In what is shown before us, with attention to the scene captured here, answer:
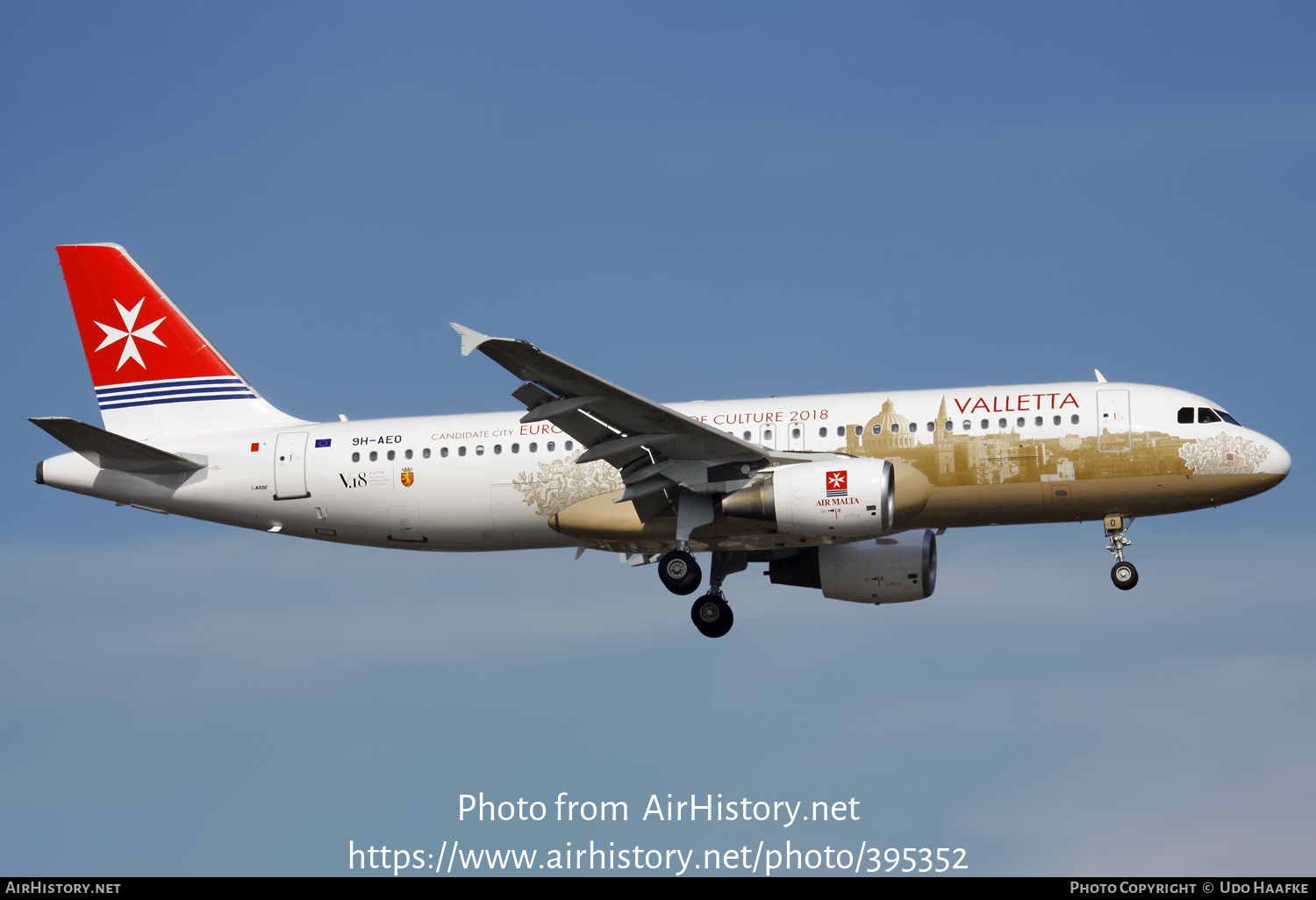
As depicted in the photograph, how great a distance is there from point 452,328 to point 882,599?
48.3 feet

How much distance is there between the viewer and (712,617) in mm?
36969

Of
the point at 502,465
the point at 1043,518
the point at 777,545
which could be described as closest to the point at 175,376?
the point at 502,465

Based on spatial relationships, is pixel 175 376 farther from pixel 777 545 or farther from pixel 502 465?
pixel 777 545

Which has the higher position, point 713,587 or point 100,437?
point 100,437

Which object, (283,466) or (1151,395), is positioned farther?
(283,466)

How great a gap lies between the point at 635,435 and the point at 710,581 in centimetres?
557

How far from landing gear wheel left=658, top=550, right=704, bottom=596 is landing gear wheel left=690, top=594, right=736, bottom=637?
3.06 feet

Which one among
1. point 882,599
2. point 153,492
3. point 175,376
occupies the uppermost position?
point 175,376

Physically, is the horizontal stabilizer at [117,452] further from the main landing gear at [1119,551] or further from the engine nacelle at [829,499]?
the main landing gear at [1119,551]

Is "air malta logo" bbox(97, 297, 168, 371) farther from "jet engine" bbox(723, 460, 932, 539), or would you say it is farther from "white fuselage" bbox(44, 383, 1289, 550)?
"jet engine" bbox(723, 460, 932, 539)

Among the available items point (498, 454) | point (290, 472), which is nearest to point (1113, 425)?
point (498, 454)

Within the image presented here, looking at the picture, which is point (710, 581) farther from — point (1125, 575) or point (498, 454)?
point (1125, 575)

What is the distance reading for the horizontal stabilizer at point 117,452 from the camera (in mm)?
35469

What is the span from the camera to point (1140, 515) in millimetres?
34875
